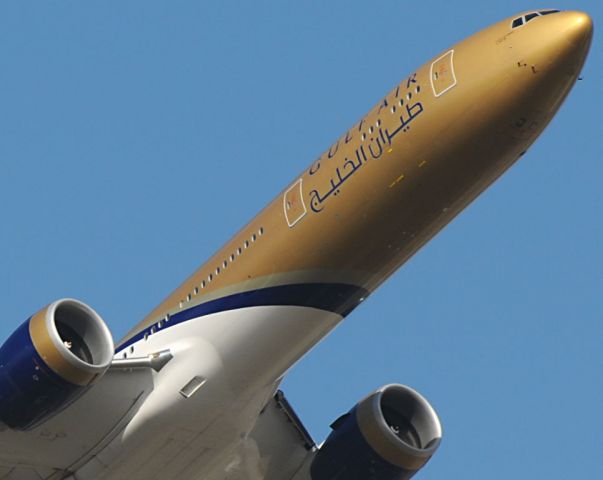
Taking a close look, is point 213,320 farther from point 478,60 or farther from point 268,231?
point 478,60

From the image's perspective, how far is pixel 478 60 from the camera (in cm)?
3438

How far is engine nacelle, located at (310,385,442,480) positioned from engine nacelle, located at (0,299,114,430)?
21.4ft

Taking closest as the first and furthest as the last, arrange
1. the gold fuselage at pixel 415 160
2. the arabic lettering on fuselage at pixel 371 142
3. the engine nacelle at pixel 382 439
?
the gold fuselage at pixel 415 160, the arabic lettering on fuselage at pixel 371 142, the engine nacelle at pixel 382 439

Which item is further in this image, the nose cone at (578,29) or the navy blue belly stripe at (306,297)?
the navy blue belly stripe at (306,297)

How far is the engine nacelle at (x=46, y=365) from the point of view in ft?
113

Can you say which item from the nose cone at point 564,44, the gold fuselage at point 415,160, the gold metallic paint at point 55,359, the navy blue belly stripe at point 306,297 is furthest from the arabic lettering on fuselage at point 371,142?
the gold metallic paint at point 55,359

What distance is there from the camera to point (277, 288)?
35.9 meters

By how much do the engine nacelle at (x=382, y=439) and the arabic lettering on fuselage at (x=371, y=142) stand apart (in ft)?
19.0

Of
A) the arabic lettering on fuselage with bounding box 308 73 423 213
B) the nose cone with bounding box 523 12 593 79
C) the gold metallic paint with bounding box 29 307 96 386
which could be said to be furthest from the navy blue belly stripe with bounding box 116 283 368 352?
the nose cone with bounding box 523 12 593 79

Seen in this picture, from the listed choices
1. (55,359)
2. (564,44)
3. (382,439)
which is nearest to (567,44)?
(564,44)

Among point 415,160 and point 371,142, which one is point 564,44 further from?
point 371,142

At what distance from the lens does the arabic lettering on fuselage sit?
3491 cm

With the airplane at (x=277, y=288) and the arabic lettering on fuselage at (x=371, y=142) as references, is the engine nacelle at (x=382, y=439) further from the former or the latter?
the arabic lettering on fuselage at (x=371, y=142)

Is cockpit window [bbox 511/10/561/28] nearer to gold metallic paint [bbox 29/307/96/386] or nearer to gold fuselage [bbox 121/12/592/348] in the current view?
gold fuselage [bbox 121/12/592/348]
